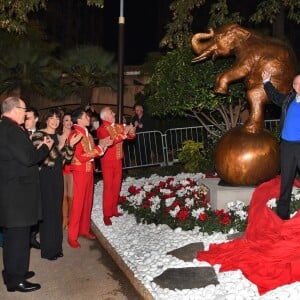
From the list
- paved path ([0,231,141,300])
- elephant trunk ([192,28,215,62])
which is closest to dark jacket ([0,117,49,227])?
paved path ([0,231,141,300])

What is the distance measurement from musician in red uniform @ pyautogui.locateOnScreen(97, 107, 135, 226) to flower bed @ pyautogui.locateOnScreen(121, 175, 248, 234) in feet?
1.57

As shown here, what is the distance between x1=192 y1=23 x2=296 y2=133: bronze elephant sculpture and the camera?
20.7ft

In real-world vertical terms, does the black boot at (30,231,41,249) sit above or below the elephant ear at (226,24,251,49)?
below

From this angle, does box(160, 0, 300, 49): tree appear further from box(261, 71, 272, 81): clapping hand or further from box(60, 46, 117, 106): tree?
box(261, 71, 272, 81): clapping hand

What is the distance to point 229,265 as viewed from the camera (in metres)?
4.99

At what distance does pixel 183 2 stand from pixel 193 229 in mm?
6091

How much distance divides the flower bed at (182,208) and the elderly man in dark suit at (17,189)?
2.22 metres

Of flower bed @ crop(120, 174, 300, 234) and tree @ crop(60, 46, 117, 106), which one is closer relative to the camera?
flower bed @ crop(120, 174, 300, 234)

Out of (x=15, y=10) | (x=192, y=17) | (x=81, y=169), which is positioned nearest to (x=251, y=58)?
(x=81, y=169)

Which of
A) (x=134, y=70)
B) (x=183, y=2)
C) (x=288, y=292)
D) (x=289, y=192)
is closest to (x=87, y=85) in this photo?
(x=134, y=70)

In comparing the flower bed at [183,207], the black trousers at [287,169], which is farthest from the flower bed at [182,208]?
the black trousers at [287,169]

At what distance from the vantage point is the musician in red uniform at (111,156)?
22.2 feet

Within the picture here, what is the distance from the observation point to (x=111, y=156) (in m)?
6.87

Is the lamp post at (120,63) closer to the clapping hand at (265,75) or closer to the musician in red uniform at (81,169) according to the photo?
the musician in red uniform at (81,169)
